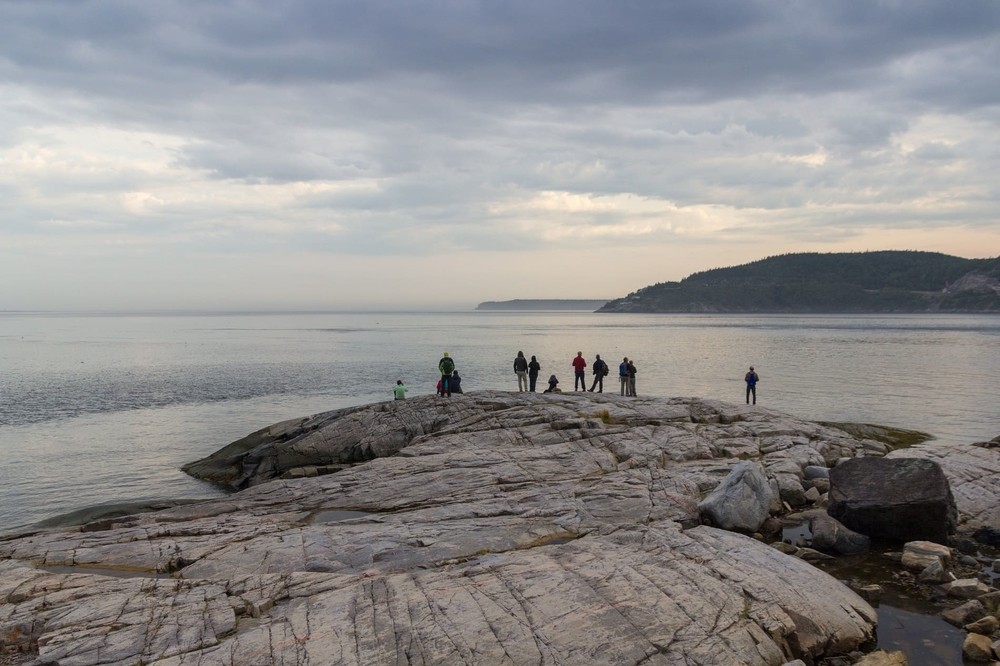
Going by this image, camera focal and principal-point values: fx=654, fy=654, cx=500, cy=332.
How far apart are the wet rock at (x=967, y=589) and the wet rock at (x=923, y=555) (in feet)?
3.21

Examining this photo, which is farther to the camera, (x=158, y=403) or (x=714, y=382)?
(x=714, y=382)

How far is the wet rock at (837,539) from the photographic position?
54.6ft

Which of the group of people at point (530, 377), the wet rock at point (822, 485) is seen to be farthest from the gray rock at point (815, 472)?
the group of people at point (530, 377)

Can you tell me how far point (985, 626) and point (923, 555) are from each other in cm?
354

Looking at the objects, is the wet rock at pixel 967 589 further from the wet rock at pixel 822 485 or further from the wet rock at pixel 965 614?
the wet rock at pixel 822 485

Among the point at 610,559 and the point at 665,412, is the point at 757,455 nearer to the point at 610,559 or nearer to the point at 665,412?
the point at 665,412

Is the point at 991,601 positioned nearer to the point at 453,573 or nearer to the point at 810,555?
the point at 810,555

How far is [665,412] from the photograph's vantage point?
2852 cm

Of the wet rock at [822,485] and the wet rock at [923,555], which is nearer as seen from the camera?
the wet rock at [923,555]

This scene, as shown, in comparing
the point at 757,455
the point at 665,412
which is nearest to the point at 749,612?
the point at 757,455

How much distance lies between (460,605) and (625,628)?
9.53 feet

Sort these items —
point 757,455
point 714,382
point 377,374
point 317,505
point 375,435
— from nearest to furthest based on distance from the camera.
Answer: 1. point 317,505
2. point 757,455
3. point 375,435
4. point 714,382
5. point 377,374

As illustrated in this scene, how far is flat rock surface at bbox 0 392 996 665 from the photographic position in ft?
35.6

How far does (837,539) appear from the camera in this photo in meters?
16.7
